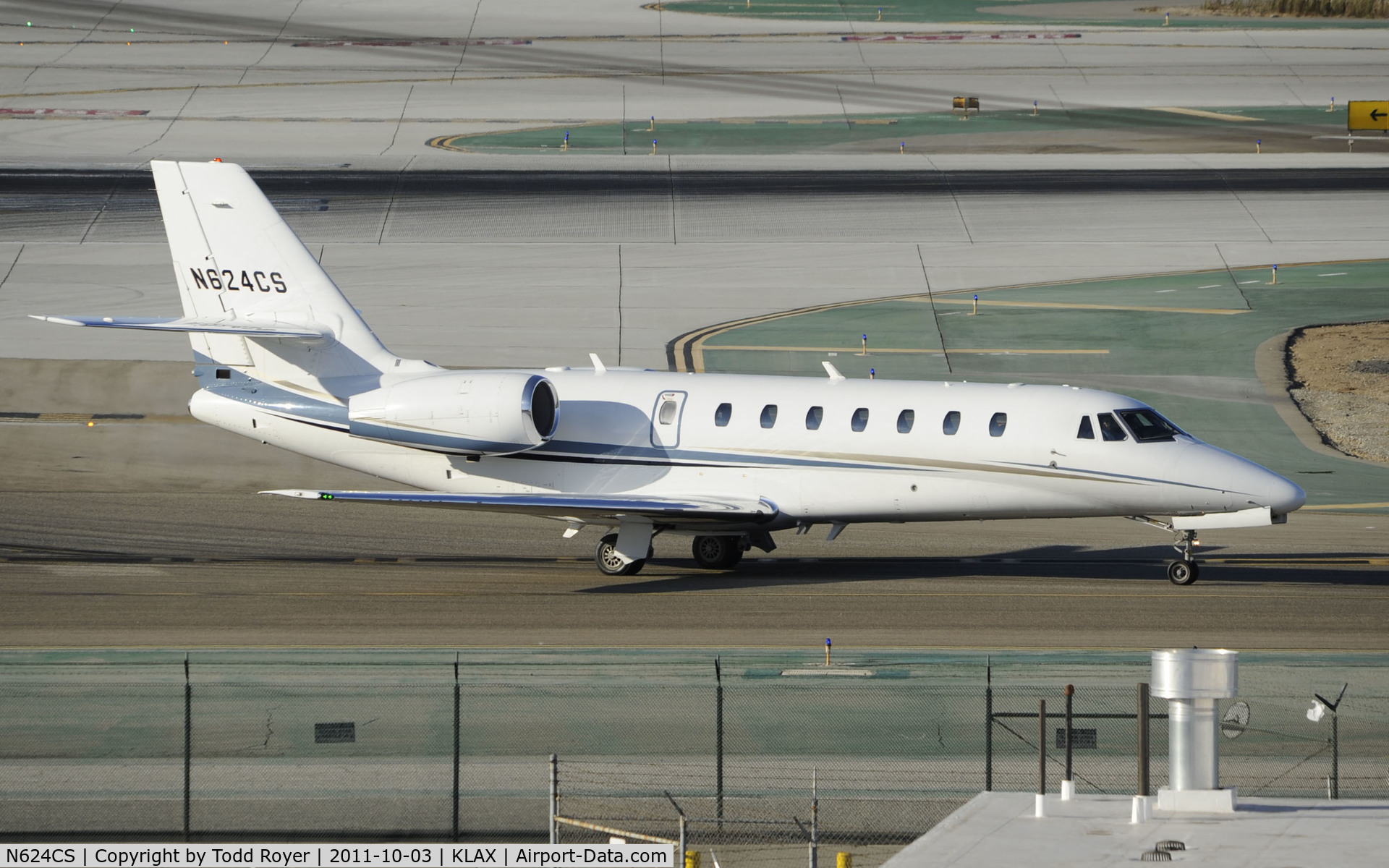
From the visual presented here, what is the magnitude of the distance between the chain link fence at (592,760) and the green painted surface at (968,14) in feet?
241

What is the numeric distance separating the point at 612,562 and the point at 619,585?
2.51 feet

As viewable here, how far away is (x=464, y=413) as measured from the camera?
2889 centimetres

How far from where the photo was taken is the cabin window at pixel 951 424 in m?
27.9

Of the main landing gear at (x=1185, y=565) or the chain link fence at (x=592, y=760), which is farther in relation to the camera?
the main landing gear at (x=1185, y=565)

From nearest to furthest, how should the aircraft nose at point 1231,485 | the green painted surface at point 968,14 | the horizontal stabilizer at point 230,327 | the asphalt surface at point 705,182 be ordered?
1. the aircraft nose at point 1231,485
2. the horizontal stabilizer at point 230,327
3. the asphalt surface at point 705,182
4. the green painted surface at point 968,14

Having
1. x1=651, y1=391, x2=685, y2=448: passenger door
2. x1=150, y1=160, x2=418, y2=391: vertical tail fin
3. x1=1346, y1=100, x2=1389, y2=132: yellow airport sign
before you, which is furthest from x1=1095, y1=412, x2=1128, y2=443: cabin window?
x1=1346, y1=100, x2=1389, y2=132: yellow airport sign

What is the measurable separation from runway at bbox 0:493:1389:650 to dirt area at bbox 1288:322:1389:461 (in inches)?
239

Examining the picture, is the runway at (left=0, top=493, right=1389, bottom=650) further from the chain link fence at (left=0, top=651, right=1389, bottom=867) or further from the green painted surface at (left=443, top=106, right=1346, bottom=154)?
the green painted surface at (left=443, top=106, right=1346, bottom=154)

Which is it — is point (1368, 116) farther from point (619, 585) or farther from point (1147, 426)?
point (619, 585)

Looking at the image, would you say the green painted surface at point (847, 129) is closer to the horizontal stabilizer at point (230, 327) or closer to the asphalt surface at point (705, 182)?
the asphalt surface at point (705, 182)

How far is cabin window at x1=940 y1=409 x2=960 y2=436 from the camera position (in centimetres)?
2789

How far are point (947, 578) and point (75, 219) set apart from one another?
119ft

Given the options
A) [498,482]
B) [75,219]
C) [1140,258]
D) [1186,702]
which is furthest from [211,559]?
[1140,258]

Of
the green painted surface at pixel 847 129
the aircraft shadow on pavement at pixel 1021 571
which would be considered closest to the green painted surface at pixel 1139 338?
the aircraft shadow on pavement at pixel 1021 571
